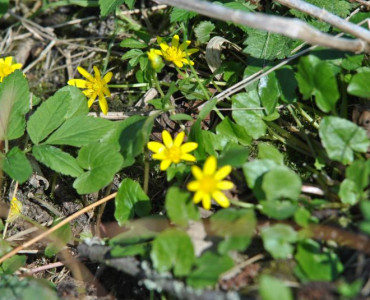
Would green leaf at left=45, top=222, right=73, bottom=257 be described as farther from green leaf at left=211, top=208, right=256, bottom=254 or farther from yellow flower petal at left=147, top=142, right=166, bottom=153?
green leaf at left=211, top=208, right=256, bottom=254

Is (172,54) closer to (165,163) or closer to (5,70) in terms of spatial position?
(165,163)

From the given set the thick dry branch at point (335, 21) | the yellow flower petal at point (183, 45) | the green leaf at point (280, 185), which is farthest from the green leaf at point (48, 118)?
the thick dry branch at point (335, 21)

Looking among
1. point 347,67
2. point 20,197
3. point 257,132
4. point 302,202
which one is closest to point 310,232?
point 302,202

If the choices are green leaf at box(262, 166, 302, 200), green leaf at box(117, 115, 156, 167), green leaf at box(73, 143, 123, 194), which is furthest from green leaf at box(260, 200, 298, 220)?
green leaf at box(73, 143, 123, 194)

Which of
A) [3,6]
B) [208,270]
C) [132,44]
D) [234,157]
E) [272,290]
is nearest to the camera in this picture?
[272,290]

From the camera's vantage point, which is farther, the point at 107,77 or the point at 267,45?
the point at 107,77

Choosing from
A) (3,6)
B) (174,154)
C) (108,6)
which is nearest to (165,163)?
(174,154)
